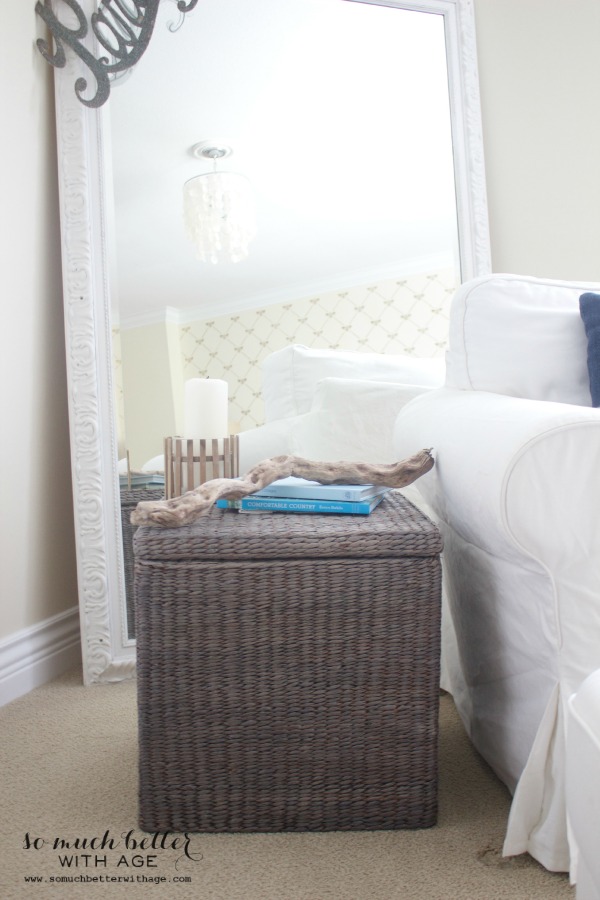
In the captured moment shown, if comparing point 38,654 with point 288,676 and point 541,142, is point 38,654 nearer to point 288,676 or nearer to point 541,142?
point 288,676

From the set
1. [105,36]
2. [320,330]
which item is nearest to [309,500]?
[320,330]

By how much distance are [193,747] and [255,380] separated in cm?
110

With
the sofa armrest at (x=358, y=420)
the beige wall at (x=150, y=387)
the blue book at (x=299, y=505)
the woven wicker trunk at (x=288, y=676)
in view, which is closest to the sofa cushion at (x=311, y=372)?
the sofa armrest at (x=358, y=420)

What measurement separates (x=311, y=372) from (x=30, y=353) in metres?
0.71

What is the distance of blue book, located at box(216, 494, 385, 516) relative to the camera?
1.17 metres

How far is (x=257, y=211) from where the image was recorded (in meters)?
2.03

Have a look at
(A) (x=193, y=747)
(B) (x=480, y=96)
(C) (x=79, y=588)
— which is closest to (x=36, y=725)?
(C) (x=79, y=588)

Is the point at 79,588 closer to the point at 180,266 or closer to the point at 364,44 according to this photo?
the point at 180,266

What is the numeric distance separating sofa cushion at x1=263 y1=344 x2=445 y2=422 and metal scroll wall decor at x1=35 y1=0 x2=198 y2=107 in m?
0.78

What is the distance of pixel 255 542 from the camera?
3.41 feet

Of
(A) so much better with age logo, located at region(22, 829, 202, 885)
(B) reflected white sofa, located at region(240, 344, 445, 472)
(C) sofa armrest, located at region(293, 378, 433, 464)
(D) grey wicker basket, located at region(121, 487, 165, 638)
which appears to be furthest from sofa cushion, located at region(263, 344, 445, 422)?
(A) so much better with age logo, located at region(22, 829, 202, 885)

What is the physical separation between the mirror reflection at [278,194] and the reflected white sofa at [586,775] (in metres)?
1.48

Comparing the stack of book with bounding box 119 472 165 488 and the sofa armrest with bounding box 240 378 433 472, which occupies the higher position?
the sofa armrest with bounding box 240 378 433 472

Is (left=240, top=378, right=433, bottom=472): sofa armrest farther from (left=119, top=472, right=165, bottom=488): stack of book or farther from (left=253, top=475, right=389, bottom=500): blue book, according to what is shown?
(left=253, top=475, right=389, bottom=500): blue book
